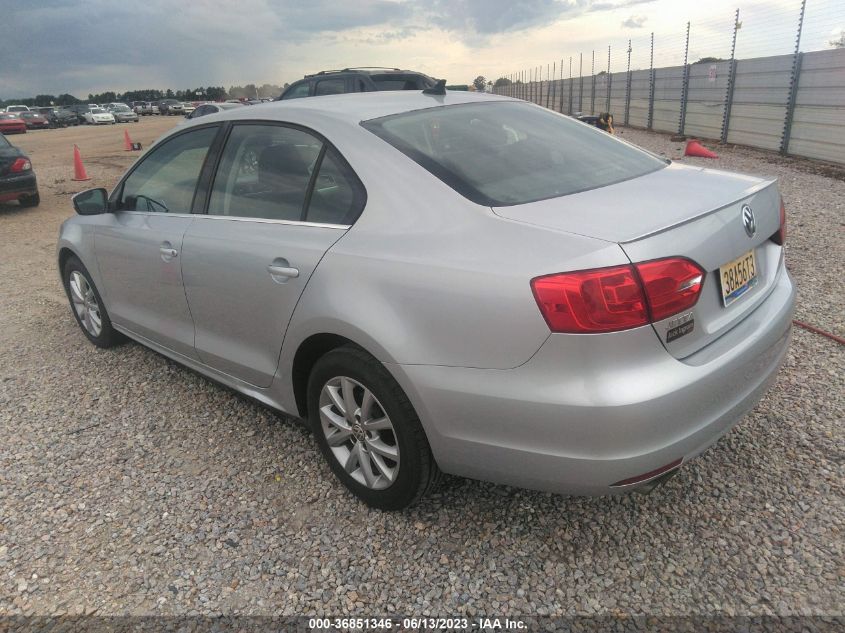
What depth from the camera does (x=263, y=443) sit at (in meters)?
3.23

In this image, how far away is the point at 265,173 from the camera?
295 cm

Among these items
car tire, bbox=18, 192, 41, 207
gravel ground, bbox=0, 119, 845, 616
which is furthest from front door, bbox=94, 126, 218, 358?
car tire, bbox=18, 192, 41, 207

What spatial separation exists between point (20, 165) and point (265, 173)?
394 inches

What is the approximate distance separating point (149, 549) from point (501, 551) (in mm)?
1401

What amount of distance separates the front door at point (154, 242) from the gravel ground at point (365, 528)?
0.54 m

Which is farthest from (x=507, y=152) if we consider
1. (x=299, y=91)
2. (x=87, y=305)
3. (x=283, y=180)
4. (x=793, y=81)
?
(x=793, y=81)

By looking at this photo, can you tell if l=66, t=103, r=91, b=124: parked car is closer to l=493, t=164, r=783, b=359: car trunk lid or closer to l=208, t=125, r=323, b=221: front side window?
l=208, t=125, r=323, b=221: front side window

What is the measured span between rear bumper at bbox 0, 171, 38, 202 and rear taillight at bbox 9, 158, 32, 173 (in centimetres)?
11

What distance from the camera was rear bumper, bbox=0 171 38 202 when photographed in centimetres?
1044

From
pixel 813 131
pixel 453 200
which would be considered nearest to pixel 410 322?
pixel 453 200

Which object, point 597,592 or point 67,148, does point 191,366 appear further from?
point 67,148

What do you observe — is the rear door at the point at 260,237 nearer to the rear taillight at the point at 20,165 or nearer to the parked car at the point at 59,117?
the rear taillight at the point at 20,165

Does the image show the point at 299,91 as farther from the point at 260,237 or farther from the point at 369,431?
the point at 369,431

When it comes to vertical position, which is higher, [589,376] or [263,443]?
[589,376]
